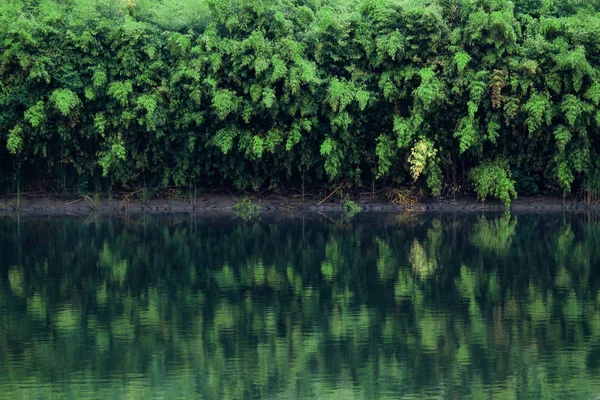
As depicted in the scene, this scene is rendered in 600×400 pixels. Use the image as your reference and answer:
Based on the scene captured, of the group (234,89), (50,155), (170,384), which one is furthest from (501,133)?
(170,384)

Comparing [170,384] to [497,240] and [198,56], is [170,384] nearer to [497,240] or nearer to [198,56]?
[497,240]

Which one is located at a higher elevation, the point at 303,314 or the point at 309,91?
the point at 309,91

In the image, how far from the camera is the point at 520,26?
2469cm

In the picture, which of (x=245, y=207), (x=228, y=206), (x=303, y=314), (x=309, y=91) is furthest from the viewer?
(x=228, y=206)

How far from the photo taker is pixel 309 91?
2459 centimetres

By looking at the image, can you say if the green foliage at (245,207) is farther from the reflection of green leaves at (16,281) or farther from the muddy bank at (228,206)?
the reflection of green leaves at (16,281)

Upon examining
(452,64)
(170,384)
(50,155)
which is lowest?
(170,384)

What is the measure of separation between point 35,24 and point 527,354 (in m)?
17.0

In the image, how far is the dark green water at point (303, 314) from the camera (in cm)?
961

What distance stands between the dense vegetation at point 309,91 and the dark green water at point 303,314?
13.6 ft

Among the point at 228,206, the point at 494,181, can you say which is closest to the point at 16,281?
the point at 228,206

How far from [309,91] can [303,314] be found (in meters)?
12.6

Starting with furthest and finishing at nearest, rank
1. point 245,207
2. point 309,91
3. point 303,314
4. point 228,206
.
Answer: point 228,206 → point 245,207 → point 309,91 → point 303,314

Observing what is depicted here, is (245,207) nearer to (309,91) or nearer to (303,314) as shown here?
(309,91)
